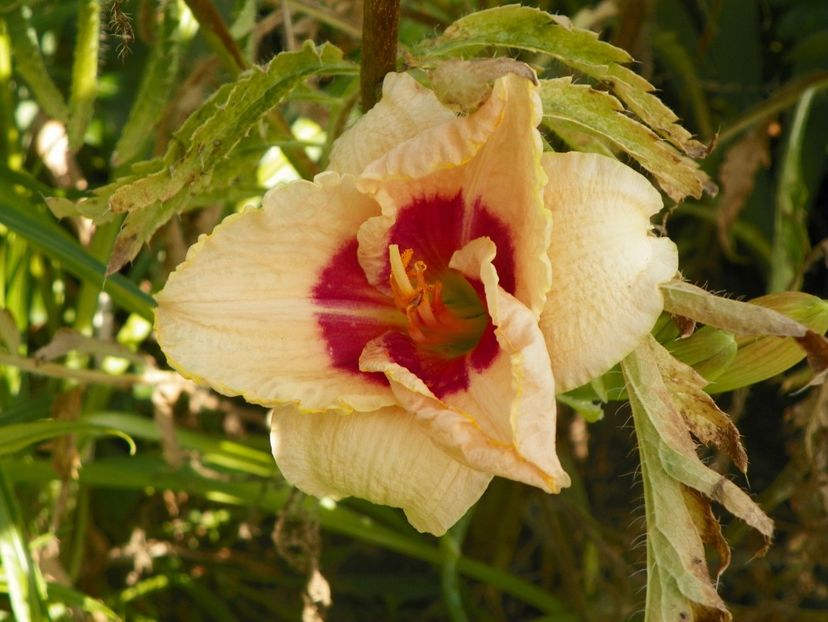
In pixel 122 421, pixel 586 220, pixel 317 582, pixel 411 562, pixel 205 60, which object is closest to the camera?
pixel 586 220

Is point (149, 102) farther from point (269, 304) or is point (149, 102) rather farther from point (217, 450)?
point (217, 450)

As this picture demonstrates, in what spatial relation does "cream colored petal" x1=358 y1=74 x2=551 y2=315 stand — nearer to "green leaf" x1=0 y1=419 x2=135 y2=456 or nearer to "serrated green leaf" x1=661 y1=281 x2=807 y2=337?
"serrated green leaf" x1=661 y1=281 x2=807 y2=337

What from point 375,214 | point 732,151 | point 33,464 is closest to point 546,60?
point 732,151

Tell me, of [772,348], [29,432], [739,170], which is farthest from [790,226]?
[29,432]

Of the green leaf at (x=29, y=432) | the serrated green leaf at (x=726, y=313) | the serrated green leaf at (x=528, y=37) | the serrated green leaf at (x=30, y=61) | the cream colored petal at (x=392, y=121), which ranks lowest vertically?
the green leaf at (x=29, y=432)

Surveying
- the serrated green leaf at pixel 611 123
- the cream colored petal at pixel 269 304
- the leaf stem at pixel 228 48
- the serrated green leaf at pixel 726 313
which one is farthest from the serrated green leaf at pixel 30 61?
the serrated green leaf at pixel 726 313

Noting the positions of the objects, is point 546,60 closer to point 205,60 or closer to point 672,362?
point 205,60

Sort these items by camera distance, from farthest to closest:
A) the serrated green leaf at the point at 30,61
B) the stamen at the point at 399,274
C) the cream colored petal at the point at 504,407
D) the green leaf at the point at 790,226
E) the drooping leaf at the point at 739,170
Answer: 1. the drooping leaf at the point at 739,170
2. the green leaf at the point at 790,226
3. the serrated green leaf at the point at 30,61
4. the stamen at the point at 399,274
5. the cream colored petal at the point at 504,407

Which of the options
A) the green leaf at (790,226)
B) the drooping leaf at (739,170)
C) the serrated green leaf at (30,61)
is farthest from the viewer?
the drooping leaf at (739,170)

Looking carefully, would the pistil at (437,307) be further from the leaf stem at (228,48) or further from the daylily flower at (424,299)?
the leaf stem at (228,48)
